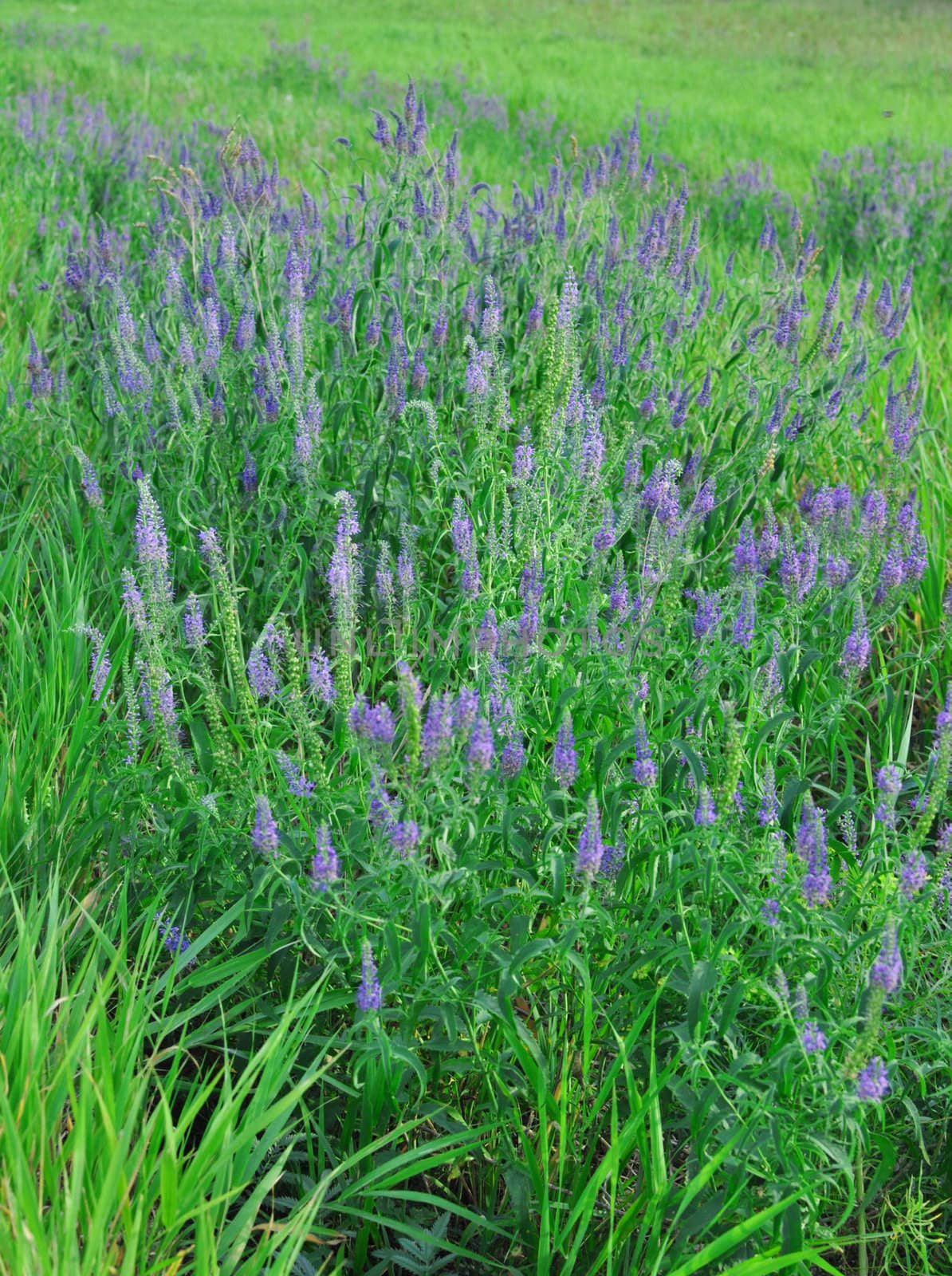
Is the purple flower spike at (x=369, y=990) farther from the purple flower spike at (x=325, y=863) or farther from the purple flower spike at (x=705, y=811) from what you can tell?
the purple flower spike at (x=705, y=811)

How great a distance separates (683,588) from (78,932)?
163cm

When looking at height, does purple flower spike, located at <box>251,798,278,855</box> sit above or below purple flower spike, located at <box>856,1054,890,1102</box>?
above

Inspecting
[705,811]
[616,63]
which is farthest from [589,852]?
[616,63]

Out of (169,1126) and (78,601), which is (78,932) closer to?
(169,1126)

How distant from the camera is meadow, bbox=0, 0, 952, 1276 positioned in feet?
5.19

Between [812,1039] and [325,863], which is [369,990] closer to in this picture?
[325,863]

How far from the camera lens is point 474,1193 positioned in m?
1.87

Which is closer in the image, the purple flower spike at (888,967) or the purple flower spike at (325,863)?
the purple flower spike at (888,967)

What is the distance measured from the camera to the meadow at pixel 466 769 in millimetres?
1583

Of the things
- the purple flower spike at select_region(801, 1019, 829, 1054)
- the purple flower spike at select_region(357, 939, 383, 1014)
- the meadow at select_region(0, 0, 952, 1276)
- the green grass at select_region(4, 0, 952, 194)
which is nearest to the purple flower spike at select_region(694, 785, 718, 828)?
the meadow at select_region(0, 0, 952, 1276)

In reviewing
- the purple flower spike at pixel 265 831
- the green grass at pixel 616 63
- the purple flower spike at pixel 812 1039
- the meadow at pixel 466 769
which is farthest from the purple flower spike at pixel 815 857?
the green grass at pixel 616 63

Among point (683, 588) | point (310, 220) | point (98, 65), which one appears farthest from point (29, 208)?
point (98, 65)

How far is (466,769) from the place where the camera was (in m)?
1.62

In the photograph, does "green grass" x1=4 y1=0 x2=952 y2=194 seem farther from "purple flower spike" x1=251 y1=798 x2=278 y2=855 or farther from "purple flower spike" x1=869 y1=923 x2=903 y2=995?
"purple flower spike" x1=869 y1=923 x2=903 y2=995
